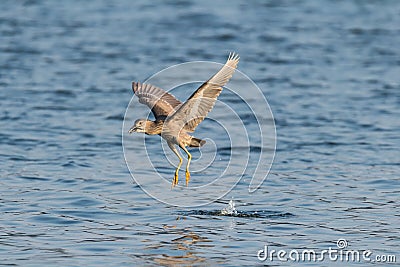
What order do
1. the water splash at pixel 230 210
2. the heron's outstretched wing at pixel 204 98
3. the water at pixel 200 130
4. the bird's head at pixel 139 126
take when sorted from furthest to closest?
the water splash at pixel 230 210, the bird's head at pixel 139 126, the heron's outstretched wing at pixel 204 98, the water at pixel 200 130

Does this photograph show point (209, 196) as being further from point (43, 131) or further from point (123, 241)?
point (43, 131)

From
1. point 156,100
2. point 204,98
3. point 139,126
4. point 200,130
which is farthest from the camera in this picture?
point 200,130

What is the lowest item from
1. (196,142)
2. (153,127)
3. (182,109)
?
(196,142)

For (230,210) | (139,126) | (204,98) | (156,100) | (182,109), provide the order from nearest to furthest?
(204,98), (182,109), (139,126), (230,210), (156,100)

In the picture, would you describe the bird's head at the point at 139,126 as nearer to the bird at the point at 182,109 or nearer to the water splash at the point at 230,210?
the bird at the point at 182,109

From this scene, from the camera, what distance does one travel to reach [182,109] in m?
9.33

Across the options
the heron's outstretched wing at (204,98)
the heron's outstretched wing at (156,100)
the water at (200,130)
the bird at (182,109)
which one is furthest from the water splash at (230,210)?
the heron's outstretched wing at (156,100)

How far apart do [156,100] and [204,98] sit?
1024 millimetres

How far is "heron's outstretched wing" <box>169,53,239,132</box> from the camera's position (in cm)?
905

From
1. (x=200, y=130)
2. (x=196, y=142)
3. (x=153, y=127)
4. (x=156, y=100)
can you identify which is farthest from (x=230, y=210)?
(x=200, y=130)

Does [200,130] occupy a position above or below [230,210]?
above

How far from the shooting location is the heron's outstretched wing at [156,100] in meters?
9.92

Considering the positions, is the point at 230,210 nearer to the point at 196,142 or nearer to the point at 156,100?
the point at 196,142

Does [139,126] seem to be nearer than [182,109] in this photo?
No
